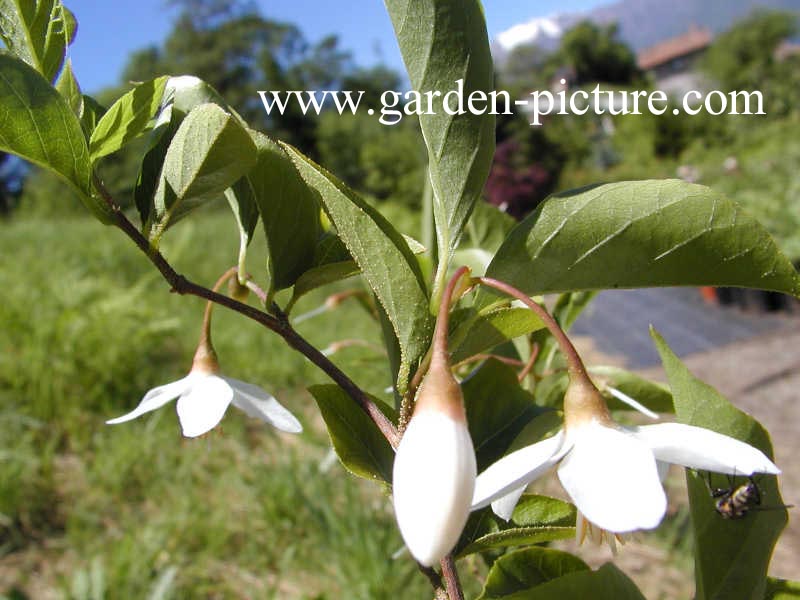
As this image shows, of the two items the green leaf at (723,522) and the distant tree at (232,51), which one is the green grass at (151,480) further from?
the distant tree at (232,51)

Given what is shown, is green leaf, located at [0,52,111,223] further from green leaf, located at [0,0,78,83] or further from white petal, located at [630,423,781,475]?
white petal, located at [630,423,781,475]

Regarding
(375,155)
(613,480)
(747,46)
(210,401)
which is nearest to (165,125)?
(210,401)

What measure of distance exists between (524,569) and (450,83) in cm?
20

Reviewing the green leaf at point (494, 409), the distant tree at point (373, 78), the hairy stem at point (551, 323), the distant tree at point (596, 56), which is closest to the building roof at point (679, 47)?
the distant tree at point (596, 56)

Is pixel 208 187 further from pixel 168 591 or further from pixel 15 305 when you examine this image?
pixel 15 305

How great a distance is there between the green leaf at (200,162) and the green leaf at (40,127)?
29 mm

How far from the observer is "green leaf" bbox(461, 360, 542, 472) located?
341mm

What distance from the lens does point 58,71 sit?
0.96 ft

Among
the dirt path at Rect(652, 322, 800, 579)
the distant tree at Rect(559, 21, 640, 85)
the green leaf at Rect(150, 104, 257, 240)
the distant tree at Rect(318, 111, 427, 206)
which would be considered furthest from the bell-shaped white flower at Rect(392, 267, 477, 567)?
the distant tree at Rect(559, 21, 640, 85)

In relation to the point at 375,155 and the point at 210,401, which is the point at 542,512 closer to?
the point at 210,401

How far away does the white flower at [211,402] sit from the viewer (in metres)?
0.31

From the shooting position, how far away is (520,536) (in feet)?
0.90

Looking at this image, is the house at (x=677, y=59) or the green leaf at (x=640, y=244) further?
the house at (x=677, y=59)

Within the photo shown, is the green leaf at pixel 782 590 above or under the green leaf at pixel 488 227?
under
